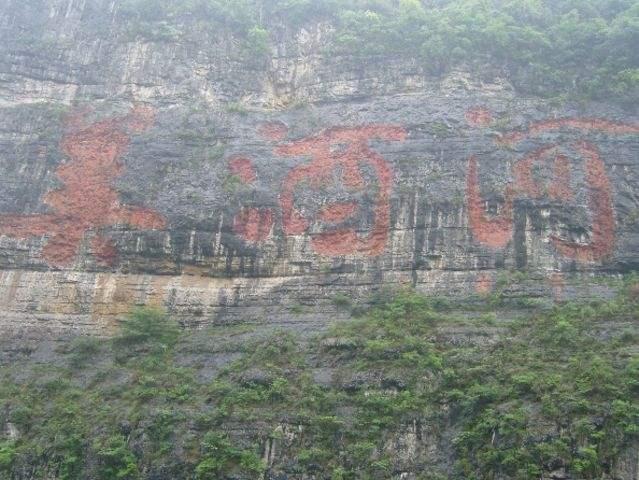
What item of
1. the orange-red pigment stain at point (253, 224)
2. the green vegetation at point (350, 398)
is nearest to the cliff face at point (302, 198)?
the orange-red pigment stain at point (253, 224)

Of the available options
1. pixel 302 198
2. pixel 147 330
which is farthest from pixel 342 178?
pixel 147 330

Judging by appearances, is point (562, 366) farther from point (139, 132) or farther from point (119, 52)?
point (119, 52)

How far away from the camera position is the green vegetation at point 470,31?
2467cm

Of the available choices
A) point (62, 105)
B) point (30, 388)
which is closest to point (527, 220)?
point (30, 388)

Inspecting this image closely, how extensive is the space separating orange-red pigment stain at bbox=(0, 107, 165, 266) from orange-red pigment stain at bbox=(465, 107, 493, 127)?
10206 millimetres

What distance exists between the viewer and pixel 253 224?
22.4 m

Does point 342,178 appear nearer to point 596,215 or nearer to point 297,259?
point 297,259

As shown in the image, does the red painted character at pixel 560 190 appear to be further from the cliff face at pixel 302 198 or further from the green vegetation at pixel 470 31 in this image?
the green vegetation at pixel 470 31

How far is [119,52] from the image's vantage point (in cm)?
2727

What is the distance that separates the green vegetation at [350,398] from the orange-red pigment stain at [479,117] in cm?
673

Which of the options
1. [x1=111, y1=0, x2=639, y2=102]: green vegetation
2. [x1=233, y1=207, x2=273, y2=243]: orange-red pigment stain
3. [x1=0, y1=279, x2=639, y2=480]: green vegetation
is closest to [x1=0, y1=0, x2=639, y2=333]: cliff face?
[x1=233, y1=207, x2=273, y2=243]: orange-red pigment stain

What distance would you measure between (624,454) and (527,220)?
27.9 feet

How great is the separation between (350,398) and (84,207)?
10.8 metres

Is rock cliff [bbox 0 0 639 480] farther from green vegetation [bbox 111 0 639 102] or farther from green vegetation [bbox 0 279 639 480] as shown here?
green vegetation [bbox 111 0 639 102]
